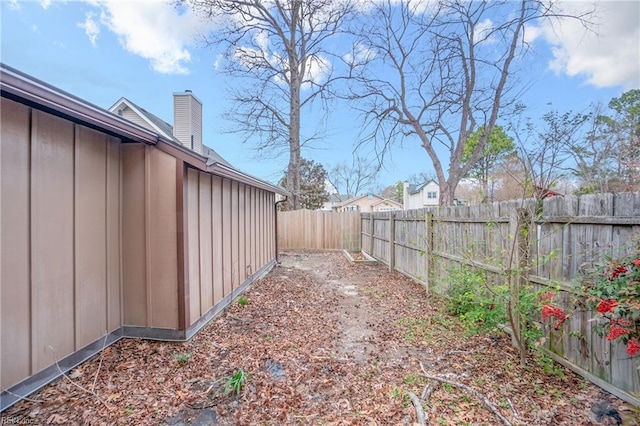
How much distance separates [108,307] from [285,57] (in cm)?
1414

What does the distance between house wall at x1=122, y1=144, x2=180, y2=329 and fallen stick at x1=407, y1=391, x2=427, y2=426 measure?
→ 2.91 metres

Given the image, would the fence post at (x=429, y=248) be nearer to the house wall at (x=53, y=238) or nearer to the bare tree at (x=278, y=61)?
the house wall at (x=53, y=238)

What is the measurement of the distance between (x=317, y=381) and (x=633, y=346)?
8.21 feet

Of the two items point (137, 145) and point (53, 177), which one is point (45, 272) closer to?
point (53, 177)

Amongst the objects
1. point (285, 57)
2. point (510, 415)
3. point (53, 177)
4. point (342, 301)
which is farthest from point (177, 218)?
point (285, 57)

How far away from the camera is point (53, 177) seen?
116 inches

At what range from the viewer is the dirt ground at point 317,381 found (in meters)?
2.47

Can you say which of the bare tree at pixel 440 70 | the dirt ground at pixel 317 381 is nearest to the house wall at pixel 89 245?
the dirt ground at pixel 317 381

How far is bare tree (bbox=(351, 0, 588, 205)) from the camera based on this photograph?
11.3m

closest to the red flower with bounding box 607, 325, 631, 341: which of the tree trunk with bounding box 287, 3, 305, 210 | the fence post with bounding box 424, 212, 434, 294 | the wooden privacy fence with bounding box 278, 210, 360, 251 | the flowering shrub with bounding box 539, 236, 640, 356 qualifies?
the flowering shrub with bounding box 539, 236, 640, 356

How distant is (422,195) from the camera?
1315 inches

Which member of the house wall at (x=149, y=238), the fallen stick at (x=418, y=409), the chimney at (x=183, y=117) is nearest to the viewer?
the fallen stick at (x=418, y=409)

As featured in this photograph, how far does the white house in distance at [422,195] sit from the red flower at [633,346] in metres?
30.7

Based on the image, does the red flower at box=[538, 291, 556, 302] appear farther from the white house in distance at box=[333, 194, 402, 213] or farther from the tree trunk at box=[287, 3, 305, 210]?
the white house in distance at box=[333, 194, 402, 213]
